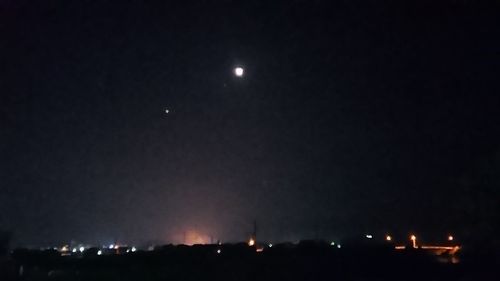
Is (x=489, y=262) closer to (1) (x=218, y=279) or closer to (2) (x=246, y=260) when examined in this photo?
(1) (x=218, y=279)

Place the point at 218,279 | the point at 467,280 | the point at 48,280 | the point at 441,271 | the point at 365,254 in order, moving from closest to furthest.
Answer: the point at 467,280, the point at 441,271, the point at 218,279, the point at 48,280, the point at 365,254

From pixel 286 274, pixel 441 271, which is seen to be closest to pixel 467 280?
pixel 441 271

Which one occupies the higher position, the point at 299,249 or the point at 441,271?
the point at 299,249

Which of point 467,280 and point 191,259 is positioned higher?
point 191,259

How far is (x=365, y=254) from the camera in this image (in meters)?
41.8

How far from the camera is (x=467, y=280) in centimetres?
2905

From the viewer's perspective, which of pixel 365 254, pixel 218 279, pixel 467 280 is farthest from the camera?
pixel 365 254

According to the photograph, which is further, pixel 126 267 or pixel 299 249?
pixel 299 249

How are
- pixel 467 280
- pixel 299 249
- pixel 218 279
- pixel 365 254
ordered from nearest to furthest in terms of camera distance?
1. pixel 467 280
2. pixel 218 279
3. pixel 365 254
4. pixel 299 249

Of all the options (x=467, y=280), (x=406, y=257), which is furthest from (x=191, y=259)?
(x=467, y=280)

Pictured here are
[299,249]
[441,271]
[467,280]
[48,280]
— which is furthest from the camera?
[299,249]

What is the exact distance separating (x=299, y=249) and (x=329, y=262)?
10.6 m

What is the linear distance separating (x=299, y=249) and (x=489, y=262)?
22.5 m

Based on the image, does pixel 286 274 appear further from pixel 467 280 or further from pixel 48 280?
pixel 48 280
